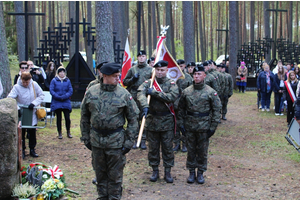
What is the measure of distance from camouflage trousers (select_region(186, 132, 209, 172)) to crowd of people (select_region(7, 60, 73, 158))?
3538mm

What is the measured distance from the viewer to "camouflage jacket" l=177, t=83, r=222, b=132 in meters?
6.05

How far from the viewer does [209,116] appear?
6.15m

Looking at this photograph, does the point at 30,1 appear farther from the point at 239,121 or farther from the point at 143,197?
the point at 143,197

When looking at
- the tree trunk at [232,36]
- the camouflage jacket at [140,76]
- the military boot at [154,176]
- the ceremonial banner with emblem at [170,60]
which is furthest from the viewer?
the tree trunk at [232,36]

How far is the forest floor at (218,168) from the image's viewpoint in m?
5.82

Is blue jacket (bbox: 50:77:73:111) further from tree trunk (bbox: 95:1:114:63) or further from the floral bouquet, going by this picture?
the floral bouquet

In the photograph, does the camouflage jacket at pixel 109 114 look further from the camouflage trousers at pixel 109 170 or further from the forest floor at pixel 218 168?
the forest floor at pixel 218 168

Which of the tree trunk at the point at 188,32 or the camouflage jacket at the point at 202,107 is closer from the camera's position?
the camouflage jacket at the point at 202,107

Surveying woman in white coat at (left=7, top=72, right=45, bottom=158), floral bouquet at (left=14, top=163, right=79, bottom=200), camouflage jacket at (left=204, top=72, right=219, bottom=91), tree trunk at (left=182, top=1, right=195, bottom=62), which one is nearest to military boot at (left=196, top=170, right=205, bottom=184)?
floral bouquet at (left=14, top=163, right=79, bottom=200)

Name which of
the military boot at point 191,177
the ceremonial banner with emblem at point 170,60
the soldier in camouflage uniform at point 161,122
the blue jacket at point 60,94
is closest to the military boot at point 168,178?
the soldier in camouflage uniform at point 161,122

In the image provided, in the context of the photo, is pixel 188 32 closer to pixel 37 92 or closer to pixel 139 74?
pixel 139 74

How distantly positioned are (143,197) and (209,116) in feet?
6.30

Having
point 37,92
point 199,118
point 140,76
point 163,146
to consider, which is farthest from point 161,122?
point 37,92

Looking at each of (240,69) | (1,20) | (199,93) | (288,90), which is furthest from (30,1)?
(199,93)
